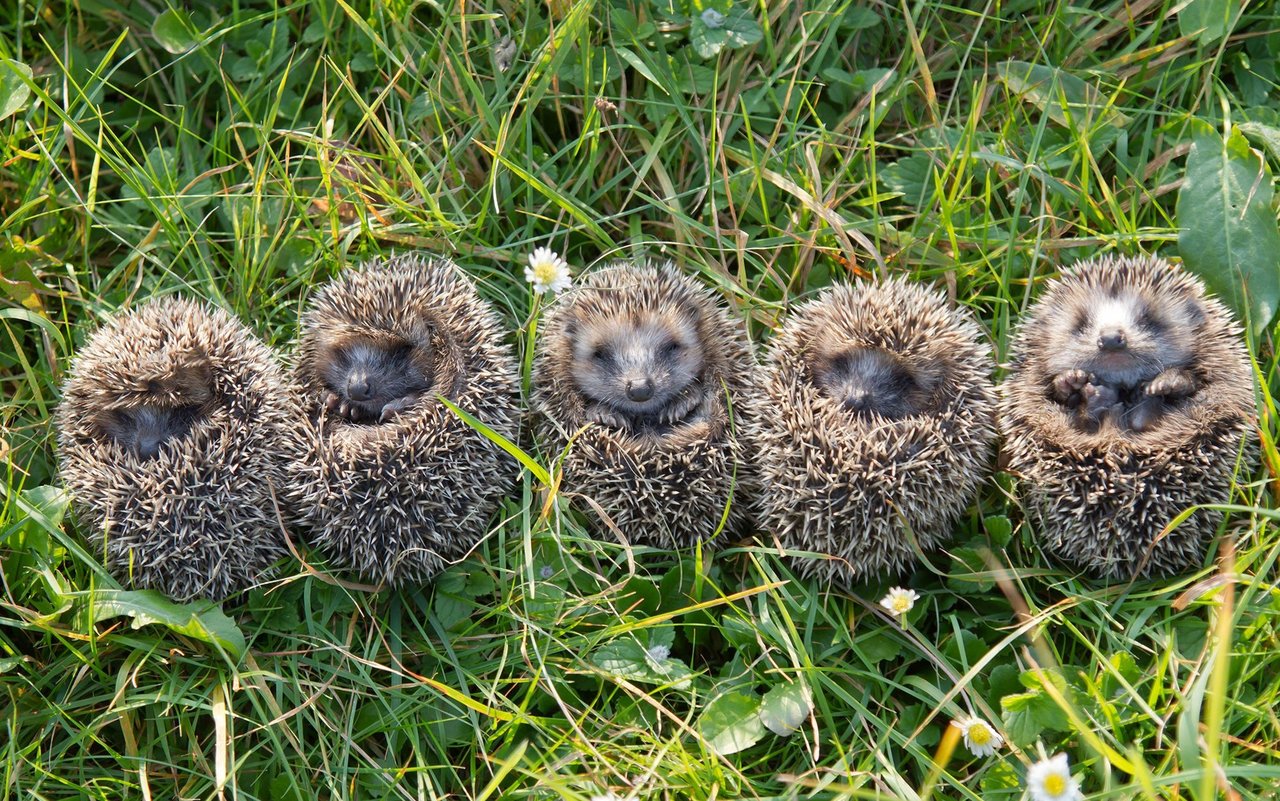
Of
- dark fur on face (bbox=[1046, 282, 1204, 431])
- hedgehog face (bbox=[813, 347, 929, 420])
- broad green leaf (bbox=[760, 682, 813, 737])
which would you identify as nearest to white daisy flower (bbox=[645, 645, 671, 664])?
broad green leaf (bbox=[760, 682, 813, 737])

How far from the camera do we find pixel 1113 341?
440 centimetres

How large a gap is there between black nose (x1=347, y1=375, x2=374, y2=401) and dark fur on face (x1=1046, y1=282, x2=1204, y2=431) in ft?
9.74

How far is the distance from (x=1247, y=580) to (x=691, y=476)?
2169 mm

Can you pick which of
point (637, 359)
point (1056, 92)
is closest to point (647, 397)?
point (637, 359)

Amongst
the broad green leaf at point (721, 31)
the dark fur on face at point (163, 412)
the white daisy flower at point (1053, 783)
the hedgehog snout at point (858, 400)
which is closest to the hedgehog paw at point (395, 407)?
the dark fur on face at point (163, 412)

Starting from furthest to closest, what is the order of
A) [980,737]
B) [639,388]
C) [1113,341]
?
[639,388], [1113,341], [980,737]

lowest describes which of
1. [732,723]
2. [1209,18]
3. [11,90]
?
[732,723]

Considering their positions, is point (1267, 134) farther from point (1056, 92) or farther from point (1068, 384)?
point (1068, 384)

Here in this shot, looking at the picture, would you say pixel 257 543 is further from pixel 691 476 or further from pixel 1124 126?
pixel 1124 126

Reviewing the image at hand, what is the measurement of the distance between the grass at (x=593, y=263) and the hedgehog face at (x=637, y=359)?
0.37 m

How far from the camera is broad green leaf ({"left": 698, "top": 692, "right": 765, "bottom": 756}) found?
415 cm

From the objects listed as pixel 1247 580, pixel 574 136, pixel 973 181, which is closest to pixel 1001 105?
pixel 973 181

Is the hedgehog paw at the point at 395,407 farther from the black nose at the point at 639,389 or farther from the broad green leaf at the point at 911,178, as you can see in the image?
the broad green leaf at the point at 911,178

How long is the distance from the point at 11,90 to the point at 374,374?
2.35 m
